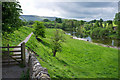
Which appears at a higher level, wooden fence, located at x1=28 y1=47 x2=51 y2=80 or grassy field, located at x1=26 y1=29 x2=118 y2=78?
wooden fence, located at x1=28 y1=47 x2=51 y2=80

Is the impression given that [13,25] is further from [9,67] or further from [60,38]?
[60,38]

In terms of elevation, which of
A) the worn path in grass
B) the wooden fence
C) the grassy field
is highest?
the wooden fence

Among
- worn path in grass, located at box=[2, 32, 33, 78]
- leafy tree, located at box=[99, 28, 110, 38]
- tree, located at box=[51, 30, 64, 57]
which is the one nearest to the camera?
worn path in grass, located at box=[2, 32, 33, 78]

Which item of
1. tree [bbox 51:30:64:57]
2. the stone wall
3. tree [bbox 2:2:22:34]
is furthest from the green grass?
tree [bbox 51:30:64:57]

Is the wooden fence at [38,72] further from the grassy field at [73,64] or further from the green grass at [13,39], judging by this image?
the green grass at [13,39]

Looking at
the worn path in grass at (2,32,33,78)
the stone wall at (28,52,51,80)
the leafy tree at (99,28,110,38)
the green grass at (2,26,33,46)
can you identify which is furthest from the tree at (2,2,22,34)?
the leafy tree at (99,28,110,38)

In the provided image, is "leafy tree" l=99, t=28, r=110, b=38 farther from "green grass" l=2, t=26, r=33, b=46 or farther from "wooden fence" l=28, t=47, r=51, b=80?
"wooden fence" l=28, t=47, r=51, b=80

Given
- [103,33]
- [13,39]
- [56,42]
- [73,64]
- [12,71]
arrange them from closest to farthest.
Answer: [12,71] → [13,39] → [73,64] → [56,42] → [103,33]

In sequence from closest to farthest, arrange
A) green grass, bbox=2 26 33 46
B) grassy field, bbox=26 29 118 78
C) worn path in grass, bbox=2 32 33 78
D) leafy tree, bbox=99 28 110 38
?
worn path in grass, bbox=2 32 33 78 < green grass, bbox=2 26 33 46 < grassy field, bbox=26 29 118 78 < leafy tree, bbox=99 28 110 38

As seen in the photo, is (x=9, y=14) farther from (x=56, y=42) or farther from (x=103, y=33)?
(x=103, y=33)

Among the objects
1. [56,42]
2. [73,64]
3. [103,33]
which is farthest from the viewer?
[103,33]

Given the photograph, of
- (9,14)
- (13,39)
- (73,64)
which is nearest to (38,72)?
(9,14)

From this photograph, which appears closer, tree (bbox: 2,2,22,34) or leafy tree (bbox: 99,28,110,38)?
tree (bbox: 2,2,22,34)

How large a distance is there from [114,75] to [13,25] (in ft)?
70.3
